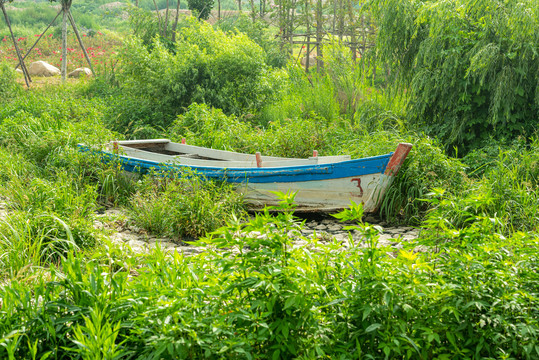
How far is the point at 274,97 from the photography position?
1124 cm

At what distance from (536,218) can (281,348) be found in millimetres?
3838

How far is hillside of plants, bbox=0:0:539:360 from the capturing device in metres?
2.38

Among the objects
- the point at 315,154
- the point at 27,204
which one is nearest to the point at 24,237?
the point at 27,204

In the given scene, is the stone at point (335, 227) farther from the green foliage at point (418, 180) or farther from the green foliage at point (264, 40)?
the green foliage at point (264, 40)

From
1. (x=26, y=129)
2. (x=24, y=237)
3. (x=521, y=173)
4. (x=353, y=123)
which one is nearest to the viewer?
(x=24, y=237)

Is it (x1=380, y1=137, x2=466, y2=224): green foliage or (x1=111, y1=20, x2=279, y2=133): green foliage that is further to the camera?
(x1=111, y1=20, x2=279, y2=133): green foliage

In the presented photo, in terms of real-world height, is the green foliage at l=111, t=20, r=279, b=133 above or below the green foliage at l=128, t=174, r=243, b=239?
above

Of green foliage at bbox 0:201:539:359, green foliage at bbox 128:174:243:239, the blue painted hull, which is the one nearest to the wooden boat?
the blue painted hull

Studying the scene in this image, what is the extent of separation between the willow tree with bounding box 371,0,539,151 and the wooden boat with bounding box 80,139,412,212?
87.9 inches

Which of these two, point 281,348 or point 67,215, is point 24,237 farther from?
point 281,348

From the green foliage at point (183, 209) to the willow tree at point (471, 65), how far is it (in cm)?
388

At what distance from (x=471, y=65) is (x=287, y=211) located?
5.32 meters

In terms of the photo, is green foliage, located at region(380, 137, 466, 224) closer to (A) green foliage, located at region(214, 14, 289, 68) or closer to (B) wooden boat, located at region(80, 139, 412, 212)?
(B) wooden boat, located at region(80, 139, 412, 212)

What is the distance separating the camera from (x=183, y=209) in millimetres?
5688
